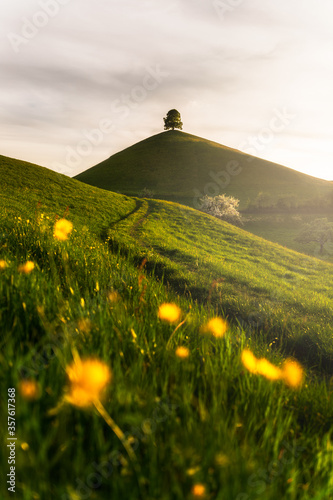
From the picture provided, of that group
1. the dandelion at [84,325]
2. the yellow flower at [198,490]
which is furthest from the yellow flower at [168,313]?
the yellow flower at [198,490]

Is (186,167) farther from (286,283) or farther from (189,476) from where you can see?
(189,476)

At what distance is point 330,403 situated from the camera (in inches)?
168

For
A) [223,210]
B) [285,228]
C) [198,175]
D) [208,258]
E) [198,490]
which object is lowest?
[198,490]

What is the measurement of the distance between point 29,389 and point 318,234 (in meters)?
55.0

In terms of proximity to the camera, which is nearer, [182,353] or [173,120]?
[182,353]

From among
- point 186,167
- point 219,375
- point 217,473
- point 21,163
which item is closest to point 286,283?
point 219,375

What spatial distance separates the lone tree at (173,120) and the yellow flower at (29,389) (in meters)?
161

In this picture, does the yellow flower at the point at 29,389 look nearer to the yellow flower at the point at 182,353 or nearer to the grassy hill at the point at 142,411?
the grassy hill at the point at 142,411

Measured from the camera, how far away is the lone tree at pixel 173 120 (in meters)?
148

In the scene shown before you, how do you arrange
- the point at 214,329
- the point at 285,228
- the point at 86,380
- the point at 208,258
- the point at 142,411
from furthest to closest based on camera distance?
the point at 285,228, the point at 208,258, the point at 214,329, the point at 86,380, the point at 142,411

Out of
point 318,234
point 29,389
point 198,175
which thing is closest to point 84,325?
point 29,389

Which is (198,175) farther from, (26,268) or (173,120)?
(26,268)

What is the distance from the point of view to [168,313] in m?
5.08

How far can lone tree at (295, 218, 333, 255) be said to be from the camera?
48.6m
